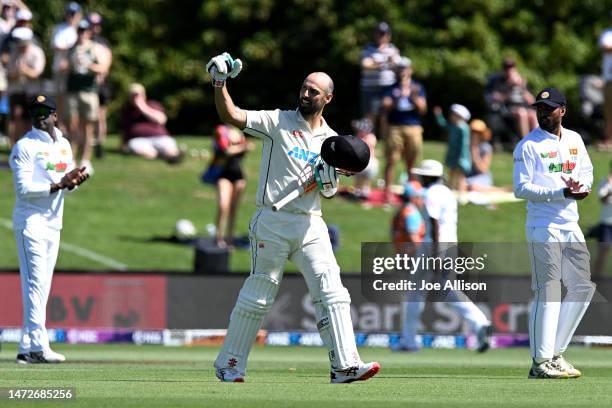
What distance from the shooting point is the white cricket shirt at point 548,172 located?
11.1m

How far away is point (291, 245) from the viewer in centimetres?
1053

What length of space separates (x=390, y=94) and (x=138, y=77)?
14747 millimetres

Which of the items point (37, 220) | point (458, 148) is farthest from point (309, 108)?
point (458, 148)

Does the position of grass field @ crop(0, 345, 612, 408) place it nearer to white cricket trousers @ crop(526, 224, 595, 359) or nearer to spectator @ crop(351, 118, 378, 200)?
white cricket trousers @ crop(526, 224, 595, 359)

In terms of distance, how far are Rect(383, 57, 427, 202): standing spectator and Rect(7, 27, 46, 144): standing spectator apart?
Result: 17.2 feet

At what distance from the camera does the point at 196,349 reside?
16.7 meters

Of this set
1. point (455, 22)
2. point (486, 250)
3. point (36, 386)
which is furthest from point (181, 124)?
point (36, 386)

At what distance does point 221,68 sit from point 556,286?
10.2ft

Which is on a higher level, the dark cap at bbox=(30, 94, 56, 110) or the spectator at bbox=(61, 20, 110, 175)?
the spectator at bbox=(61, 20, 110, 175)

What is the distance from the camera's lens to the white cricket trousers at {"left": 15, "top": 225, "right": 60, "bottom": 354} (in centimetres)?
1279

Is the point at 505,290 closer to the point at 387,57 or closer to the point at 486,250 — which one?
the point at 486,250

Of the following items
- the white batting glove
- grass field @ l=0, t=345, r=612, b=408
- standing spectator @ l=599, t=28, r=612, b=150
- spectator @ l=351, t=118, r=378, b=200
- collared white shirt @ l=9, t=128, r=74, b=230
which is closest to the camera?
grass field @ l=0, t=345, r=612, b=408

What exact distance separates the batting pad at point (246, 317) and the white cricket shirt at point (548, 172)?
2097 millimetres

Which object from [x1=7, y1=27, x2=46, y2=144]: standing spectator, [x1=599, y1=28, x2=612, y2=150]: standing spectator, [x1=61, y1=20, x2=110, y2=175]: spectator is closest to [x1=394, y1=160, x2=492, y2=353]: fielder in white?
[x1=61, y1=20, x2=110, y2=175]: spectator
